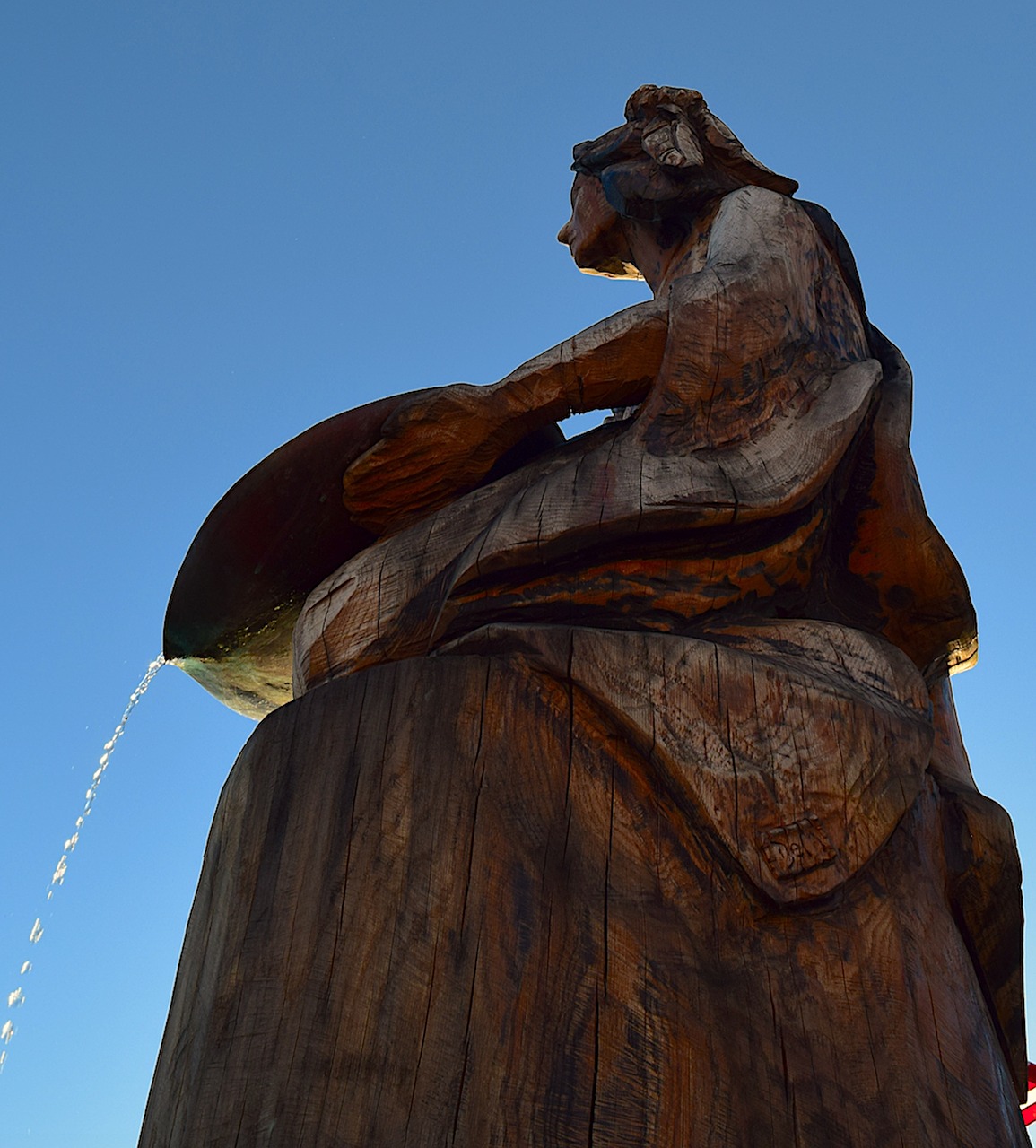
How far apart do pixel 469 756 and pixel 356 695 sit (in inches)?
9.9

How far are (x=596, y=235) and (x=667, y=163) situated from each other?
367 millimetres

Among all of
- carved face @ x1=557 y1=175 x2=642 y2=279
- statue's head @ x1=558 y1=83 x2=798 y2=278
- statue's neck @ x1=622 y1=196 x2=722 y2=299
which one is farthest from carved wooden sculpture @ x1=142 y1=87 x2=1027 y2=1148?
carved face @ x1=557 y1=175 x2=642 y2=279

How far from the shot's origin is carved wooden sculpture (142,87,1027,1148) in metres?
1.88

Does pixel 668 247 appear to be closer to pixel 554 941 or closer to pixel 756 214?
pixel 756 214

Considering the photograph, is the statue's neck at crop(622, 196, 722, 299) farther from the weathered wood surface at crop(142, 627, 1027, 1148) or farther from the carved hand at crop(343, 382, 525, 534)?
the weathered wood surface at crop(142, 627, 1027, 1148)

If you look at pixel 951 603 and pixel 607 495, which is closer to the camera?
pixel 607 495

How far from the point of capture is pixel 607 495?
2.49 m

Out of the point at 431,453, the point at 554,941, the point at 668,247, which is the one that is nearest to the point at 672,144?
the point at 668,247

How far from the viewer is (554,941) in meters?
1.96

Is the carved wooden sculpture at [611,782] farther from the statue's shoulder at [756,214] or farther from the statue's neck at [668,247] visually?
the statue's neck at [668,247]

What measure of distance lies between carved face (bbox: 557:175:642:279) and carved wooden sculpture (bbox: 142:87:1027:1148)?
834 millimetres

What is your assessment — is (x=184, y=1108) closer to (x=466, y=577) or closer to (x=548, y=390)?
(x=466, y=577)

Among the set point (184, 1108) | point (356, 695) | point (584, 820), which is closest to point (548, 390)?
point (356, 695)

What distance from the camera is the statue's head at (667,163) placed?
11.6ft
